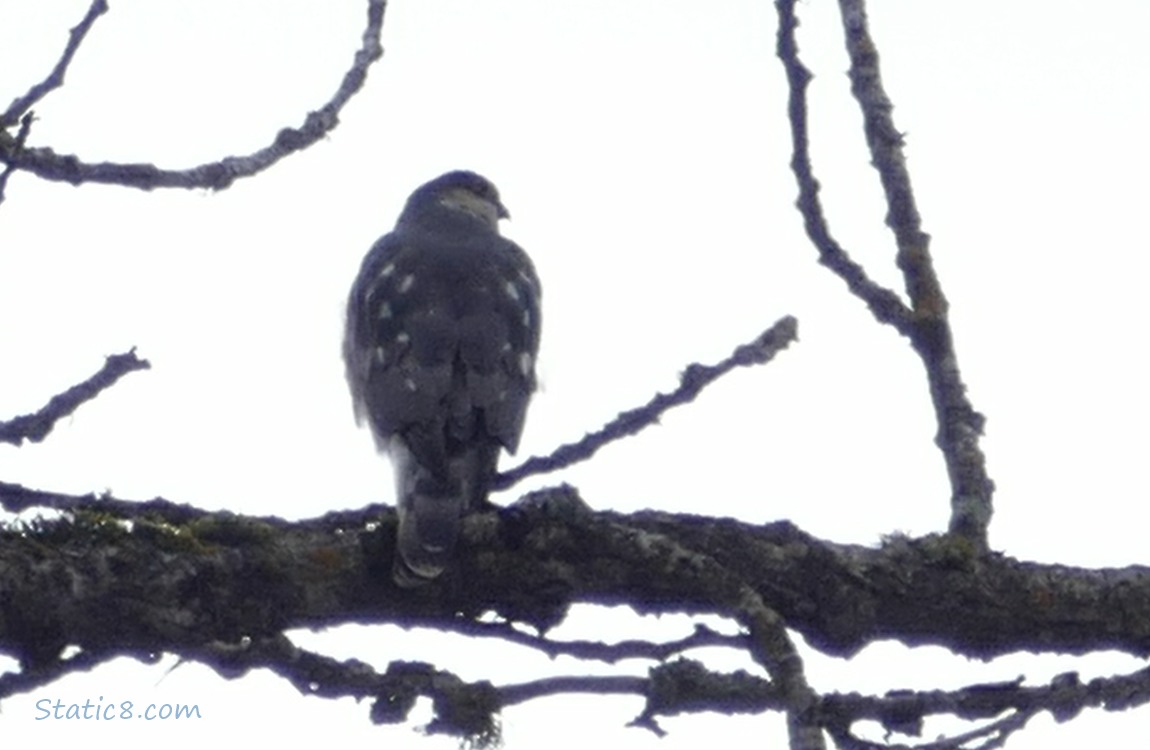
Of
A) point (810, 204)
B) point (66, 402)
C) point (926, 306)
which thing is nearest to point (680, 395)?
point (810, 204)

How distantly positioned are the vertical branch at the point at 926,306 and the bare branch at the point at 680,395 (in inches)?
17.9

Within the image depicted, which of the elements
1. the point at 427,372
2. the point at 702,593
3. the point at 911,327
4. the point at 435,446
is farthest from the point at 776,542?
the point at 427,372

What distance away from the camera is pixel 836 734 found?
290cm

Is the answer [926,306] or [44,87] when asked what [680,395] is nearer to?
[926,306]

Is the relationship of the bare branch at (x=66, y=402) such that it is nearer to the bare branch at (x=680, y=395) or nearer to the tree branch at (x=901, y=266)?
the bare branch at (x=680, y=395)

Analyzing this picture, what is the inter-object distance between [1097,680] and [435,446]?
75.9 inches

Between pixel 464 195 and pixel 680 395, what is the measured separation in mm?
4363

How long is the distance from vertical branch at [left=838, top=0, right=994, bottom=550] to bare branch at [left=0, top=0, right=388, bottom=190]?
1.05 meters

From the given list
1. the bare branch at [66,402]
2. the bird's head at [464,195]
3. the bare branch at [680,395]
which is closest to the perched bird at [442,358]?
the bare branch at [680,395]

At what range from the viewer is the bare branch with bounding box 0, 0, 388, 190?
11.1ft

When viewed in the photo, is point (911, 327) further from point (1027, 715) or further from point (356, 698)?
point (356, 698)

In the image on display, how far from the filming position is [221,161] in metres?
3.68

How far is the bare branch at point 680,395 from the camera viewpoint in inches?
142

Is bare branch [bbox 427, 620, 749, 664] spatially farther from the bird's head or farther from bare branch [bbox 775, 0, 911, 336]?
the bird's head
